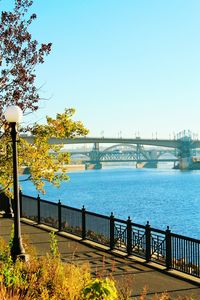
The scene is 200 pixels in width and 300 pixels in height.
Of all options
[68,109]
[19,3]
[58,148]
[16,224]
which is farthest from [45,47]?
[16,224]

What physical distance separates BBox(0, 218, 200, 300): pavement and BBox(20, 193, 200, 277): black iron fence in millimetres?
454

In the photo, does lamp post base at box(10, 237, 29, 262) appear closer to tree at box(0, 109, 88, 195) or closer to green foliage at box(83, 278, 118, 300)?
green foliage at box(83, 278, 118, 300)

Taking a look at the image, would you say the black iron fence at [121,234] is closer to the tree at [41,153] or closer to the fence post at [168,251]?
the fence post at [168,251]

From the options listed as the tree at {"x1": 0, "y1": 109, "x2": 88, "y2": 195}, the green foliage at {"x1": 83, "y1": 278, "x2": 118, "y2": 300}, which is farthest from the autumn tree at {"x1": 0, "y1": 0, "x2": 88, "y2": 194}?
the green foliage at {"x1": 83, "y1": 278, "x2": 118, "y2": 300}

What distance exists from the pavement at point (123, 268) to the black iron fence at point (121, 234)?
454 mm

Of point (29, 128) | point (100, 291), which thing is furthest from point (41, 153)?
point (100, 291)

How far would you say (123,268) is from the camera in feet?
41.7

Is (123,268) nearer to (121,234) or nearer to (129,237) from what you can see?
(129,237)

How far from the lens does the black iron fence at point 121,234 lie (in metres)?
13.0

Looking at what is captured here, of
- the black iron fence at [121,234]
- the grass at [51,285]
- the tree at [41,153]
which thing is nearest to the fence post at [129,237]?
the black iron fence at [121,234]

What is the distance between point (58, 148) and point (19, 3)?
19.2 feet

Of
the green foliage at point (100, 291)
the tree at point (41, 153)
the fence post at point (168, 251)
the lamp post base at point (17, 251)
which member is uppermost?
the tree at point (41, 153)

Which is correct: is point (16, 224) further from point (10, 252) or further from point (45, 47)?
point (45, 47)

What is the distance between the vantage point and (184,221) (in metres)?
51.2
